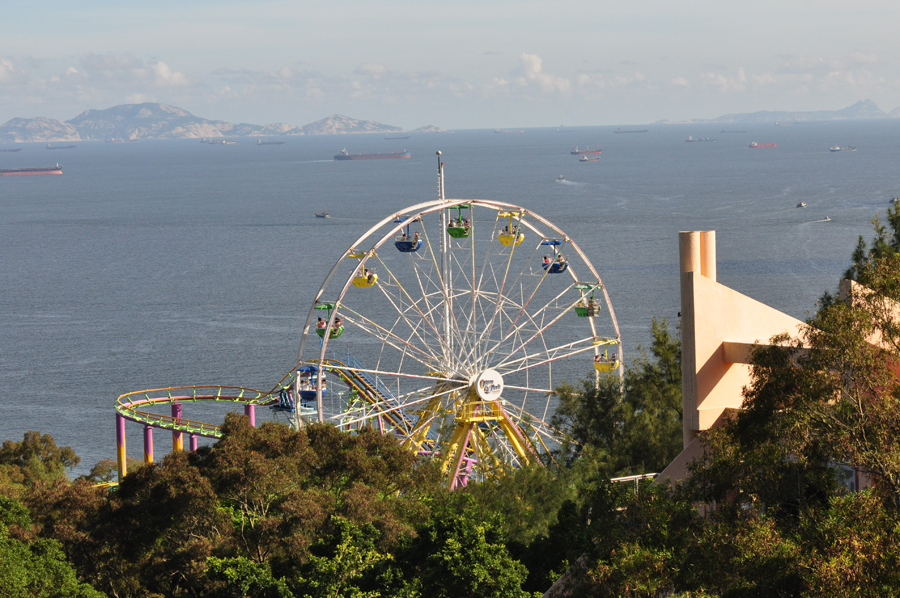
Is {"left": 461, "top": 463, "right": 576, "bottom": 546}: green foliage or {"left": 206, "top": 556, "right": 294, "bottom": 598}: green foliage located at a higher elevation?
{"left": 206, "top": 556, "right": 294, "bottom": 598}: green foliage

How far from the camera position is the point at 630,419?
31.0 metres

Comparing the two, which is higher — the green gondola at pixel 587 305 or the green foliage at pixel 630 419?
the green gondola at pixel 587 305

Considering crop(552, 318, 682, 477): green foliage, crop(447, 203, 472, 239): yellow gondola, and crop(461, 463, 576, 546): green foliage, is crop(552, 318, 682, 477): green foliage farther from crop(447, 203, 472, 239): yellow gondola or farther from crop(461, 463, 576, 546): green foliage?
crop(447, 203, 472, 239): yellow gondola

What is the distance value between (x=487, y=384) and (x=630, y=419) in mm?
4211

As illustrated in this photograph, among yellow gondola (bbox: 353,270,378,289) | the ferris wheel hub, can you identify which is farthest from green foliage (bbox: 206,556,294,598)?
yellow gondola (bbox: 353,270,378,289)

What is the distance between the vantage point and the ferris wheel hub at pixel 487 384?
31.9 m

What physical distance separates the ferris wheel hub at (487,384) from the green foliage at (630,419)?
91.8 inches

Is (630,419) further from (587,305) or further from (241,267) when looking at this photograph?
(241,267)

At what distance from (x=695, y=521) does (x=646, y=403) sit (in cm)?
1929

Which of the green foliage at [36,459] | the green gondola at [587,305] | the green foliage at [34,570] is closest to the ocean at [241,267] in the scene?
the green foliage at [36,459]

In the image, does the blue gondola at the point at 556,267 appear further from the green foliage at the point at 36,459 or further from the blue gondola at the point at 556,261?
the green foliage at the point at 36,459

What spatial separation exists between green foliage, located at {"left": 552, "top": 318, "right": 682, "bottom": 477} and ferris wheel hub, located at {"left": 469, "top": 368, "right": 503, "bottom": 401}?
7.65 ft

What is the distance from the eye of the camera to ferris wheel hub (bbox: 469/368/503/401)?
3191 centimetres

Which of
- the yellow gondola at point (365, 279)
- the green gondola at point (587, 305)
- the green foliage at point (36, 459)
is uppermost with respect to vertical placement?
the yellow gondola at point (365, 279)
